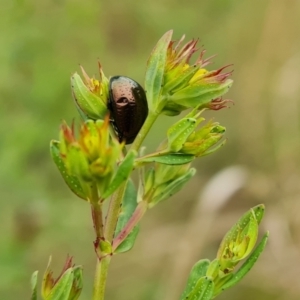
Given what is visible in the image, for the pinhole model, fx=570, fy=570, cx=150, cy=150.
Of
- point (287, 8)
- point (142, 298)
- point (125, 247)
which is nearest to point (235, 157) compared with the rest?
point (287, 8)

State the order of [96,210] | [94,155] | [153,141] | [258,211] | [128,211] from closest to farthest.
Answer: [94,155] < [96,210] < [258,211] < [128,211] < [153,141]

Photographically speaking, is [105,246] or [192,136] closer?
[105,246]

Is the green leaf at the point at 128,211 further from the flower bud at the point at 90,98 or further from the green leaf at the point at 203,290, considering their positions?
the flower bud at the point at 90,98

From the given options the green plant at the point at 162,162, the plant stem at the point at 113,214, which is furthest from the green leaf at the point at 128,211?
the plant stem at the point at 113,214

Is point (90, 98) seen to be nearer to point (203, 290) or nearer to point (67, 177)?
point (67, 177)

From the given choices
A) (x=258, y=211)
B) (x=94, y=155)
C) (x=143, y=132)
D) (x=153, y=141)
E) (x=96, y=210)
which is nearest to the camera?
(x=94, y=155)

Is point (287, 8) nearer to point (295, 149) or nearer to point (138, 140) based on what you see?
point (295, 149)

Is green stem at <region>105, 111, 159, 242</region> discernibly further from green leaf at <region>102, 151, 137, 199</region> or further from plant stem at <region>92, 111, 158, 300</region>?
green leaf at <region>102, 151, 137, 199</region>

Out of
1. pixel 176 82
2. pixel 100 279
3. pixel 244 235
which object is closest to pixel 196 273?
pixel 244 235
